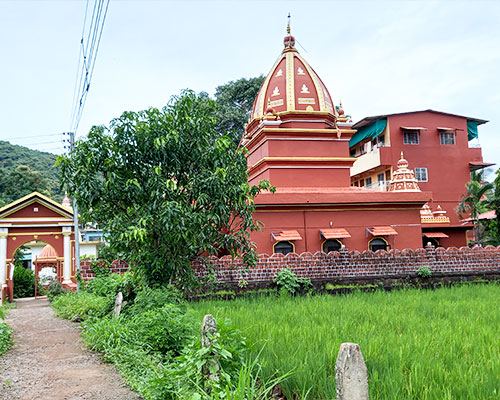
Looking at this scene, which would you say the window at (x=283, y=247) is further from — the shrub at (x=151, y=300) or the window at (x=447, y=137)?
the window at (x=447, y=137)

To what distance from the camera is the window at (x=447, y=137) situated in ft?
92.9

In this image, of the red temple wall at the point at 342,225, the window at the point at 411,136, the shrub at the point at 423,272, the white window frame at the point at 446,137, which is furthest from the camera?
the white window frame at the point at 446,137

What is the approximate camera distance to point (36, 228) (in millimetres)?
19969

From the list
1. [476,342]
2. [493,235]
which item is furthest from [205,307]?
[493,235]

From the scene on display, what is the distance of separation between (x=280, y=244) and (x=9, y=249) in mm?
12386

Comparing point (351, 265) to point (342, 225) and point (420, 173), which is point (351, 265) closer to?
point (342, 225)

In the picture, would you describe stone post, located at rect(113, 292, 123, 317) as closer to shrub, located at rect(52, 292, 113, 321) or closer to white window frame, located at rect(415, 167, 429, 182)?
shrub, located at rect(52, 292, 113, 321)

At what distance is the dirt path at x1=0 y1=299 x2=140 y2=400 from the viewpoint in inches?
199

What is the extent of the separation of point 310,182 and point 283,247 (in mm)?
3154

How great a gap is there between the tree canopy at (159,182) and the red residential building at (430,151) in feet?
65.4

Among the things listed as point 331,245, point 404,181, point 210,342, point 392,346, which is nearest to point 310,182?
point 331,245

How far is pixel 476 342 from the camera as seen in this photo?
16.5 feet

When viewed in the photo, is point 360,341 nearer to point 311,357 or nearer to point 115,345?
point 311,357

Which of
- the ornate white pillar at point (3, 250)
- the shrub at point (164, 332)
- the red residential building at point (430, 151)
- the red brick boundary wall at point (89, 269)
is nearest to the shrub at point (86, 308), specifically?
the red brick boundary wall at point (89, 269)
